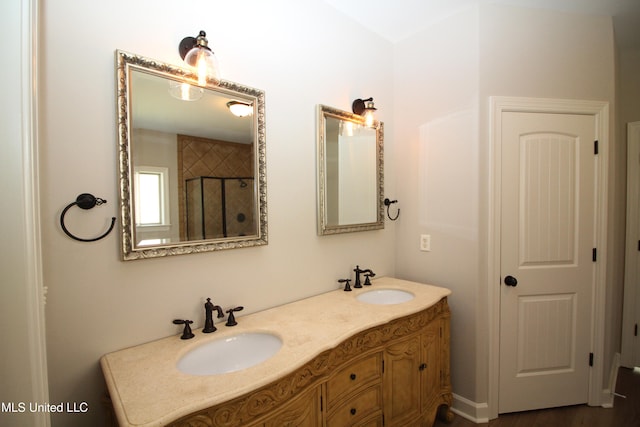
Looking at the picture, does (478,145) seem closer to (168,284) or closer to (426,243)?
(426,243)

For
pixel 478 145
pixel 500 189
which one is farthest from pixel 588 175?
pixel 478 145

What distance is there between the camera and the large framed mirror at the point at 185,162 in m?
1.15

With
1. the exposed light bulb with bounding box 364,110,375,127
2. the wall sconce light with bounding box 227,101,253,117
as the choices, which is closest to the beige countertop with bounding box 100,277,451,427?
the wall sconce light with bounding box 227,101,253,117

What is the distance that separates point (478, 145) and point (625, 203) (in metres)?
1.66

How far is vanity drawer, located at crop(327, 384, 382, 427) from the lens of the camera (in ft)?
4.03

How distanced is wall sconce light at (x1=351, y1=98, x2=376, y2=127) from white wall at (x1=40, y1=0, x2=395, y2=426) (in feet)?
0.45

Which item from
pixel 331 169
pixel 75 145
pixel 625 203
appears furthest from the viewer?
pixel 625 203

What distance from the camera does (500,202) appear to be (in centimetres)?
195

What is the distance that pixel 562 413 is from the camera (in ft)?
6.59

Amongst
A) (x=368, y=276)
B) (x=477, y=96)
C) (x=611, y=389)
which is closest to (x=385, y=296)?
(x=368, y=276)

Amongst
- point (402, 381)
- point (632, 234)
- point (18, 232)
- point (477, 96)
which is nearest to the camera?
point (18, 232)

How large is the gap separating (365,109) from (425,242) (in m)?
1.07

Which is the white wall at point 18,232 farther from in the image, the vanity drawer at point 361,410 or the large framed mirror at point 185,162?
the vanity drawer at point 361,410

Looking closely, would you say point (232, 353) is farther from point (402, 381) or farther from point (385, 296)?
point (385, 296)
